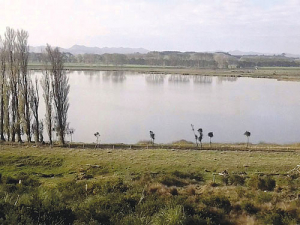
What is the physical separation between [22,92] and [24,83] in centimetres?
71

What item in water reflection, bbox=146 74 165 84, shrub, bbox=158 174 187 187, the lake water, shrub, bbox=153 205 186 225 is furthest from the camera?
water reflection, bbox=146 74 165 84

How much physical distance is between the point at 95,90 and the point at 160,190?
44880 mm

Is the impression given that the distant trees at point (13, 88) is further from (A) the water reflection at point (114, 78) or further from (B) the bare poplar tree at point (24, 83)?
(A) the water reflection at point (114, 78)

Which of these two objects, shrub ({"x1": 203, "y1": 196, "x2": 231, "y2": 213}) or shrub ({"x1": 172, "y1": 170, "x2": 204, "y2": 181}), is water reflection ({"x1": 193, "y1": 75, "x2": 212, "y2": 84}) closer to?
shrub ({"x1": 172, "y1": 170, "x2": 204, "y2": 181})

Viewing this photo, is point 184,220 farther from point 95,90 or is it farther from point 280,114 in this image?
point 95,90

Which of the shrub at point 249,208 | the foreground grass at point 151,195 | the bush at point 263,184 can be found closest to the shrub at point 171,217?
the foreground grass at point 151,195

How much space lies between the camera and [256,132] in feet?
95.2

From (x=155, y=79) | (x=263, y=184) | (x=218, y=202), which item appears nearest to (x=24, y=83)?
(x=263, y=184)

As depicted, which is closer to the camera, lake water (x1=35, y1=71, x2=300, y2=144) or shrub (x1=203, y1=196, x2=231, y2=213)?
shrub (x1=203, y1=196, x2=231, y2=213)

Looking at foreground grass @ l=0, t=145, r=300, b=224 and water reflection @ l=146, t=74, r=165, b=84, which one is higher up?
water reflection @ l=146, t=74, r=165, b=84

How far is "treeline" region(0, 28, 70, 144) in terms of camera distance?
24.6 m

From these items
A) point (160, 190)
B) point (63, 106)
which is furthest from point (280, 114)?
point (160, 190)

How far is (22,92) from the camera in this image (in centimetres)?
2495

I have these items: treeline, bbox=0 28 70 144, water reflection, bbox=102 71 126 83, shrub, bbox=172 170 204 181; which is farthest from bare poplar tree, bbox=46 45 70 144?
water reflection, bbox=102 71 126 83
